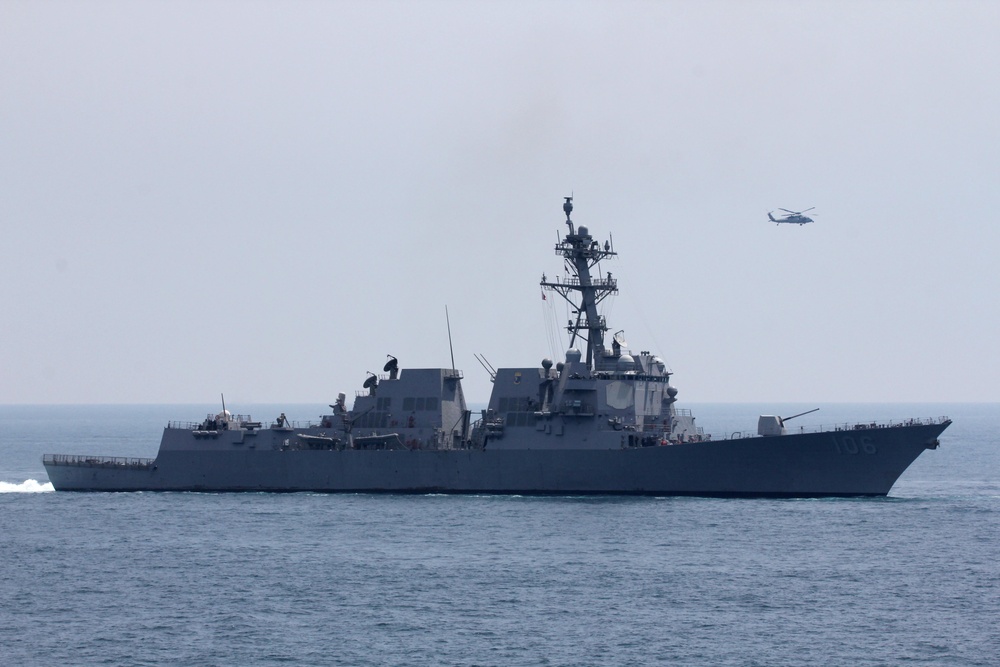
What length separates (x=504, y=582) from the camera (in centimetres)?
2709

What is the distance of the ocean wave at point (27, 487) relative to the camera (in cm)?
4831

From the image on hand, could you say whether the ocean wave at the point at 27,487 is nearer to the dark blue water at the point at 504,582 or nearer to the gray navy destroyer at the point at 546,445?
the gray navy destroyer at the point at 546,445

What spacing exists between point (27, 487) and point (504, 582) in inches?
1155

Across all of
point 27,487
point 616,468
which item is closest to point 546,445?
point 616,468

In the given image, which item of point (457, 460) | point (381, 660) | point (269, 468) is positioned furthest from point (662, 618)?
point (269, 468)

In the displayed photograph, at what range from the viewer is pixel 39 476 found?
58.4 meters

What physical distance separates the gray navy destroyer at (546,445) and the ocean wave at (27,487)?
286 centimetres

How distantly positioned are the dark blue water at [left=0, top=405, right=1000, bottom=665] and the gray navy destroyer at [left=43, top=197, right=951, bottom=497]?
91 cm

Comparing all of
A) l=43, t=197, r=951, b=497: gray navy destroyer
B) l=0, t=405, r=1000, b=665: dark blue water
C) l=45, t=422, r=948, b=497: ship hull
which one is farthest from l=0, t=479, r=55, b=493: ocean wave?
l=45, t=422, r=948, b=497: ship hull

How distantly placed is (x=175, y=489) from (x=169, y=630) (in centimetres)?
2181

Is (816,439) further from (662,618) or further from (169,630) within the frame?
(169,630)

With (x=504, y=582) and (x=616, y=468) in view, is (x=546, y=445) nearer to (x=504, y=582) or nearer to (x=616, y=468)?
(x=616, y=468)

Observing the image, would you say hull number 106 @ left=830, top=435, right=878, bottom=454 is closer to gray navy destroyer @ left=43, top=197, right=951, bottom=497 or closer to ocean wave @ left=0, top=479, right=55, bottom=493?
gray navy destroyer @ left=43, top=197, right=951, bottom=497

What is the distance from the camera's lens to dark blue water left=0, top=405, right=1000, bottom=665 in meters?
22.0
